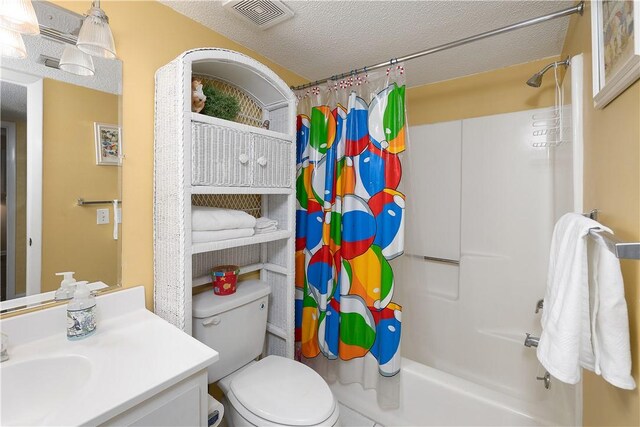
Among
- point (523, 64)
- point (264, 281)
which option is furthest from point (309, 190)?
point (523, 64)

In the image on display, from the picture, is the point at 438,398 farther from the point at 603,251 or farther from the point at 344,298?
the point at 603,251

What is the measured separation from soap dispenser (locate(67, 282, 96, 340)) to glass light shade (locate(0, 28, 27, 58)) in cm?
82

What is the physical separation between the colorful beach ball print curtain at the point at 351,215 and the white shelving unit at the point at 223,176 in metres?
0.18

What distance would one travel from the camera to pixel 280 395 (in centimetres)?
128

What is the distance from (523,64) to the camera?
6.15 ft

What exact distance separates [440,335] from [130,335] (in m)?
1.98

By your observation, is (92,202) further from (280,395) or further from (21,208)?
(280,395)

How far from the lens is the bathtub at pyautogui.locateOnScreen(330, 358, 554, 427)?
55.7 inches

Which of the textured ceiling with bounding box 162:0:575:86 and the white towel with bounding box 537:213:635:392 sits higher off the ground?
the textured ceiling with bounding box 162:0:575:86

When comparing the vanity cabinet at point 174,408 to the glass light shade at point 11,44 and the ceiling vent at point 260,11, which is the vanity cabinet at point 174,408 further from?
the ceiling vent at point 260,11

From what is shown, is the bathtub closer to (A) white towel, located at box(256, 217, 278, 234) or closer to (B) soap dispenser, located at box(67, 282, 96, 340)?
(A) white towel, located at box(256, 217, 278, 234)

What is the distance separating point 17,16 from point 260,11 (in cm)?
88

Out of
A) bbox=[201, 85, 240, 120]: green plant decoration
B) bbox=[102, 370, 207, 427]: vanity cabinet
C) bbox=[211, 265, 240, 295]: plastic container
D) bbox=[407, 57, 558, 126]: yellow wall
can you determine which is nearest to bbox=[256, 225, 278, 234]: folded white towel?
bbox=[211, 265, 240, 295]: plastic container

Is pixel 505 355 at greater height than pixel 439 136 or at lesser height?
lesser
